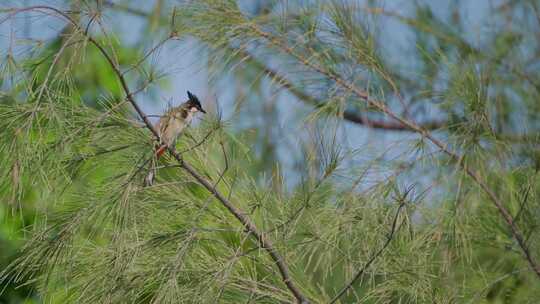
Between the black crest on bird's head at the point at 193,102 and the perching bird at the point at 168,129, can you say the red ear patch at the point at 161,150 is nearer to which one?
the perching bird at the point at 168,129

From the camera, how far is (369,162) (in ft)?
6.77

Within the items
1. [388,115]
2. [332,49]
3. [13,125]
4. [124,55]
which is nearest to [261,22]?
[332,49]

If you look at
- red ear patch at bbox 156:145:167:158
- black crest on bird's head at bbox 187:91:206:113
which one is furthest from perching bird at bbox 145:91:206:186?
black crest on bird's head at bbox 187:91:206:113

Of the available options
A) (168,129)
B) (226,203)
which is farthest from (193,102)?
(226,203)

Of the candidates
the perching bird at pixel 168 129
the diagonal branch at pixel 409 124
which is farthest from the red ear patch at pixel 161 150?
the diagonal branch at pixel 409 124

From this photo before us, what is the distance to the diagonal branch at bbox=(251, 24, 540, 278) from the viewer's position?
84.4 inches

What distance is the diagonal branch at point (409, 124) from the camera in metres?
2.14

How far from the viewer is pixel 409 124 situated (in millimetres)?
2133

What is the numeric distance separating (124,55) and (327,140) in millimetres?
1875

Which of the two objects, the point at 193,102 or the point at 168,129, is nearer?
the point at 168,129

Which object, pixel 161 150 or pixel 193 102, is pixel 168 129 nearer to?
pixel 161 150

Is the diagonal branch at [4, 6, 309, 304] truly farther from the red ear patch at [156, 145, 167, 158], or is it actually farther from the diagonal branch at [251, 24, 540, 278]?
the diagonal branch at [251, 24, 540, 278]

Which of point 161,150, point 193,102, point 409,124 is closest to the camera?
point 161,150

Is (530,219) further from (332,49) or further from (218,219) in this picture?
(218,219)
